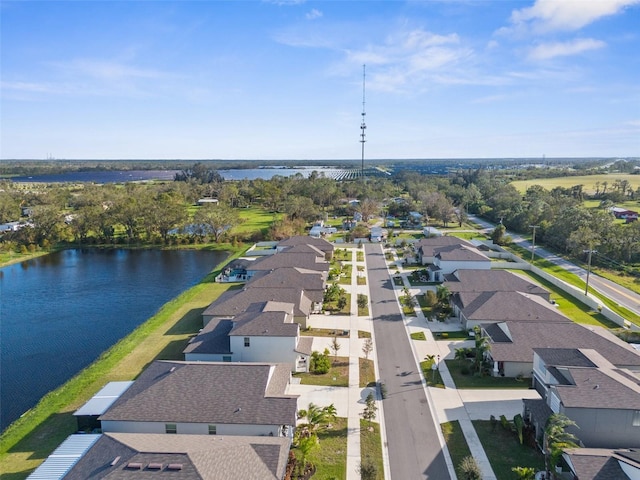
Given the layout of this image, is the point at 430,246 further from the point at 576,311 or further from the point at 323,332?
the point at 323,332

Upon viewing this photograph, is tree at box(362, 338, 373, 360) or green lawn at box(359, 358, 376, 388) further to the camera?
tree at box(362, 338, 373, 360)

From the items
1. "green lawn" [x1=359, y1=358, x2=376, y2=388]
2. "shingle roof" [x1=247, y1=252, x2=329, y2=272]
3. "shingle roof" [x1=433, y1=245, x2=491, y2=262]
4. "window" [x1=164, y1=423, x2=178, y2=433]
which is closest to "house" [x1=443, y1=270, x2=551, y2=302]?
"shingle roof" [x1=433, y1=245, x2=491, y2=262]

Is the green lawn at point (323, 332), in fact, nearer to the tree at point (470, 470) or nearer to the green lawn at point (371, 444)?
the green lawn at point (371, 444)

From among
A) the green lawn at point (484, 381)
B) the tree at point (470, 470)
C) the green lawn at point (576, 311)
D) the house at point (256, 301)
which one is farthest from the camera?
the green lawn at point (576, 311)

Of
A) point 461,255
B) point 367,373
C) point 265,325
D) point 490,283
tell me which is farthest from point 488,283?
point 265,325

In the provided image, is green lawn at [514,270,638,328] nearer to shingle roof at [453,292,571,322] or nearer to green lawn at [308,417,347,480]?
shingle roof at [453,292,571,322]

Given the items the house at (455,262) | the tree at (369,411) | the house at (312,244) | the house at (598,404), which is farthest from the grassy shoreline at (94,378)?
the house at (455,262)
